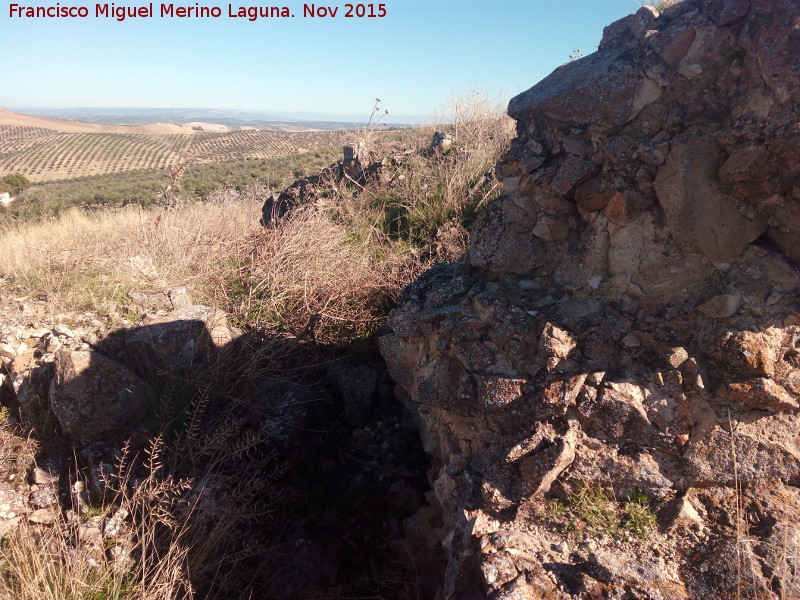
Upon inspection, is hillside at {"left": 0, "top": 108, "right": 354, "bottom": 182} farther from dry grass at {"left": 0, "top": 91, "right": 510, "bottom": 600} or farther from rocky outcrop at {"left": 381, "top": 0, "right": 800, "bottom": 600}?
rocky outcrop at {"left": 381, "top": 0, "right": 800, "bottom": 600}

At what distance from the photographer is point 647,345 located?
84.5 inches

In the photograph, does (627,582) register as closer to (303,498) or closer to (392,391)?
(303,498)

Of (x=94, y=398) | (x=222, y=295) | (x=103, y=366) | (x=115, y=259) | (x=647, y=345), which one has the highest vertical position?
(x=647, y=345)

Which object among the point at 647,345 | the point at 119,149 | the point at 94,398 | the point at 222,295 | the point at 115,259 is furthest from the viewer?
the point at 119,149

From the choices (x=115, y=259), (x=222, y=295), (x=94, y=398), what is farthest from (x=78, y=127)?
(x=94, y=398)

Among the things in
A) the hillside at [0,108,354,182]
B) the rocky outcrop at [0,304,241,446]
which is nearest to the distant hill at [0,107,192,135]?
the hillside at [0,108,354,182]

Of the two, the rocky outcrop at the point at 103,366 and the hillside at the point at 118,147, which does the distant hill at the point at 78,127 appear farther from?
the rocky outcrop at the point at 103,366

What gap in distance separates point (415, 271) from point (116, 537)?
2.95 m

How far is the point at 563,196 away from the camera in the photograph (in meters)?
2.50

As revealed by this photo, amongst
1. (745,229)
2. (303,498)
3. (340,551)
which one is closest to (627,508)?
(745,229)

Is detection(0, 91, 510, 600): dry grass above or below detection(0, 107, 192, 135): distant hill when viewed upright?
below

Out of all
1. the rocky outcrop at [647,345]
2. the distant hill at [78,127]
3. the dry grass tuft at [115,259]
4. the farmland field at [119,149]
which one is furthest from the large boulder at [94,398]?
the distant hill at [78,127]

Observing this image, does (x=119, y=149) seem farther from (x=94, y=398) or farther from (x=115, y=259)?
(x=94, y=398)

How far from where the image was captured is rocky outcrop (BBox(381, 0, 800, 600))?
1.87 meters
